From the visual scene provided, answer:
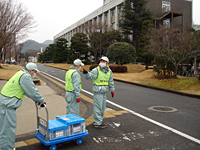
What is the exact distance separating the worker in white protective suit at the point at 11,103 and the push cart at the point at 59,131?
0.51 metres

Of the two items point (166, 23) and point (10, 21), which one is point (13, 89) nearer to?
point (10, 21)

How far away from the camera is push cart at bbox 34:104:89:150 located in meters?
3.69

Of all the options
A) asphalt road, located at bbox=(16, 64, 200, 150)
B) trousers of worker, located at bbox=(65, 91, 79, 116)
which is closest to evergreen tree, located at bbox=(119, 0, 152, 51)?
asphalt road, located at bbox=(16, 64, 200, 150)

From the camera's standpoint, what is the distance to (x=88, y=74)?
5.06 metres

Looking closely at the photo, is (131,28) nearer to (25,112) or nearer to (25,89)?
(25,112)

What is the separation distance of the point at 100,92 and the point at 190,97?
6.99 meters

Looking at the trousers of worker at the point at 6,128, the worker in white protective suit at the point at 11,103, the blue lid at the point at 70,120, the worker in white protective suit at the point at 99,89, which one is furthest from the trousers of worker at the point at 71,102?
the trousers of worker at the point at 6,128

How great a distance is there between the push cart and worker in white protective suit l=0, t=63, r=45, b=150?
51cm

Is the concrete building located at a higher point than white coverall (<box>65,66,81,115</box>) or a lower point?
higher

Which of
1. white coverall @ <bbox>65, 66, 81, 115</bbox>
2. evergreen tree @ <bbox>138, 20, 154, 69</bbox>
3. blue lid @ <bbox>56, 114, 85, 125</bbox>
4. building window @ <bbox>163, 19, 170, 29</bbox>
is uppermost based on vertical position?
building window @ <bbox>163, 19, 170, 29</bbox>

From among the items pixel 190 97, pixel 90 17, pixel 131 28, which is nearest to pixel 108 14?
pixel 90 17


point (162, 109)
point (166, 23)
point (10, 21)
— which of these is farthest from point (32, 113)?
point (166, 23)

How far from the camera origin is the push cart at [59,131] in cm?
369

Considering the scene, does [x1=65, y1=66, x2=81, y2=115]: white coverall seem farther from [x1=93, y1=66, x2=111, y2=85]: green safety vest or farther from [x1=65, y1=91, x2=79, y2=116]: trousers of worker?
[x1=93, y1=66, x2=111, y2=85]: green safety vest
